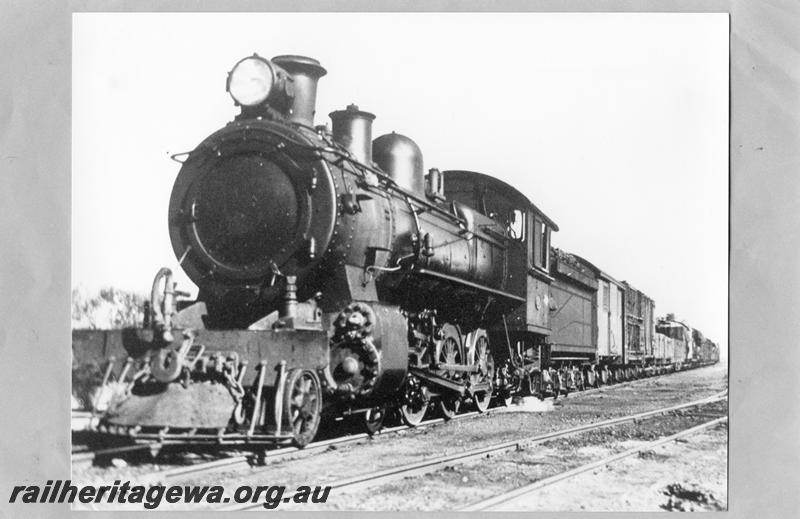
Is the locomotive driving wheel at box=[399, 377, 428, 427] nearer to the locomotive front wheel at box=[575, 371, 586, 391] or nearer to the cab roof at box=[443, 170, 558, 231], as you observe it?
the cab roof at box=[443, 170, 558, 231]

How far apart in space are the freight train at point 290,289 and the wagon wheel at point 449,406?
0.10 meters

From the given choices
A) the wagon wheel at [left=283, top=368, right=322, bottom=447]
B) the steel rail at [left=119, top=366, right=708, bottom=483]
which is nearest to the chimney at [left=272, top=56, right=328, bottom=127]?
the wagon wheel at [left=283, top=368, right=322, bottom=447]

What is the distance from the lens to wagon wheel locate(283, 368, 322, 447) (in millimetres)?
5867

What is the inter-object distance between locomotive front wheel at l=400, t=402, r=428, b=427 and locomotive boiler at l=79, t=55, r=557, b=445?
0.02m

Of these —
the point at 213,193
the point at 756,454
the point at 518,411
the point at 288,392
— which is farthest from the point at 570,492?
the point at 518,411

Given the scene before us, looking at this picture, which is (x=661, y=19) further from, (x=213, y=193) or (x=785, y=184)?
(x=213, y=193)

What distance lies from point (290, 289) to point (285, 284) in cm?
21

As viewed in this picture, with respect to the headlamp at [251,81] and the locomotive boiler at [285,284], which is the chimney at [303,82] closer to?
the locomotive boiler at [285,284]

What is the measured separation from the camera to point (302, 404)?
601cm

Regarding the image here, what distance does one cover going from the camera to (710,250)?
23.4 ft

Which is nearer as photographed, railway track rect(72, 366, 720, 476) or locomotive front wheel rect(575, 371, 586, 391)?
railway track rect(72, 366, 720, 476)
